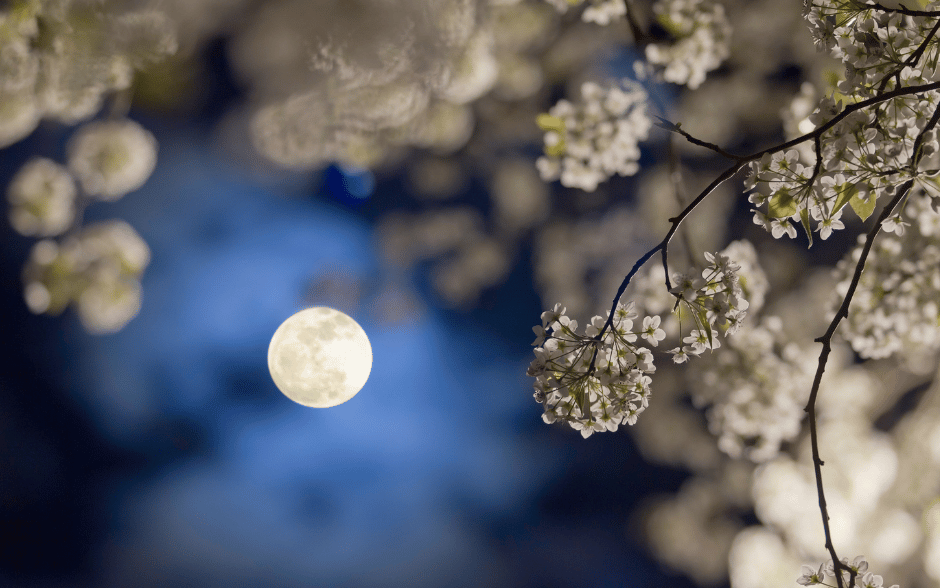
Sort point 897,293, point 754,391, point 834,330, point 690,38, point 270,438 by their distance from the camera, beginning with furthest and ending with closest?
point 270,438, point 754,391, point 690,38, point 897,293, point 834,330

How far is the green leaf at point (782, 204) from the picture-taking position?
0.65m

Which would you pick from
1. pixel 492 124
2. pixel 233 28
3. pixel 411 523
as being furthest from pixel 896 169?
pixel 411 523

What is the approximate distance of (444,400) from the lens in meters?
4.61

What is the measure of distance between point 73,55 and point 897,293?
3.24m

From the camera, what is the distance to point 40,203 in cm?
237

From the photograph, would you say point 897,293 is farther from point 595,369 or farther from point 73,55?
point 73,55

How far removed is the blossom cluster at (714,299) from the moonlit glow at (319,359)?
1.83 m

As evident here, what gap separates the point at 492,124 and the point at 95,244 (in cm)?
249

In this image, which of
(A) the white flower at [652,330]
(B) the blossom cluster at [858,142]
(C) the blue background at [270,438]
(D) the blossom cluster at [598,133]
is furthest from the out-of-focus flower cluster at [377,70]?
(A) the white flower at [652,330]

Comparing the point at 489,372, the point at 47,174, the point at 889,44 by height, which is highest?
the point at 489,372

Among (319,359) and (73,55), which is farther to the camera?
(319,359)

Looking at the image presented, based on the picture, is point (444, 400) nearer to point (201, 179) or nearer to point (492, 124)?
point (492, 124)

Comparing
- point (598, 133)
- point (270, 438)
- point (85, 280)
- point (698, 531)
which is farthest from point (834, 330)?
point (270, 438)

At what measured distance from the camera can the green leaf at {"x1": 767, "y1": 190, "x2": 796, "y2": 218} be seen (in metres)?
0.65
